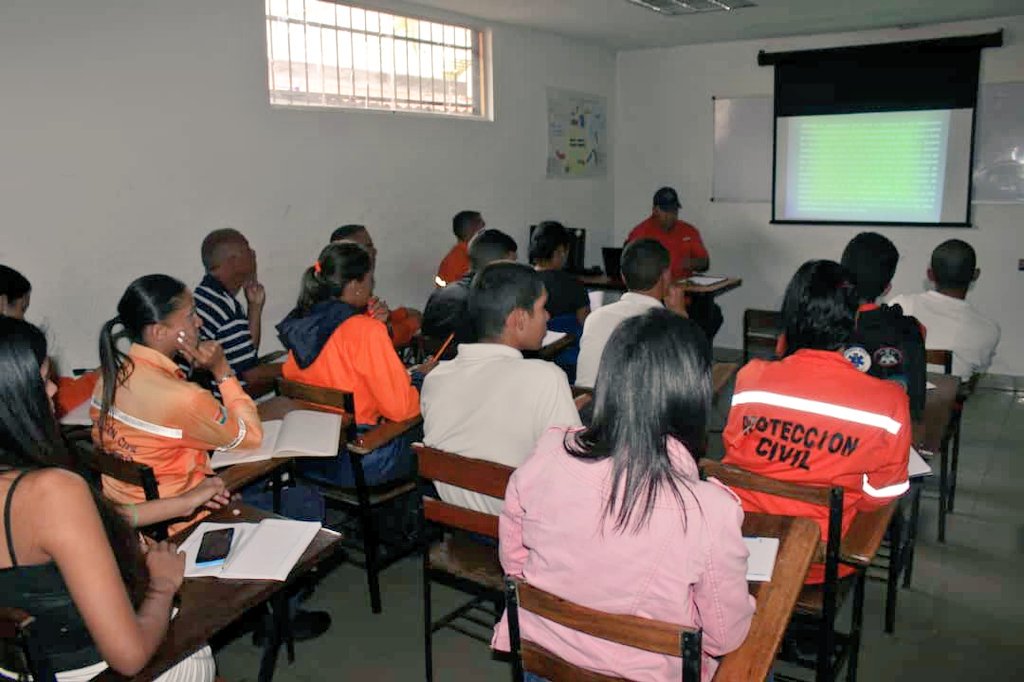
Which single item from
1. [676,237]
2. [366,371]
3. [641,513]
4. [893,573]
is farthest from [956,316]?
[676,237]

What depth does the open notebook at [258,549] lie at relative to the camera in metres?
1.66

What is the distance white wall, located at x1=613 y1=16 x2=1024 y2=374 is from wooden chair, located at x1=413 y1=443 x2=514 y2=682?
526cm

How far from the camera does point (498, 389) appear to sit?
221 centimetres

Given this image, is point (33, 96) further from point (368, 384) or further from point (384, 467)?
point (384, 467)

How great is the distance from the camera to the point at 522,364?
2.21m

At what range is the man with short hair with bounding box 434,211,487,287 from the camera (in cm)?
521

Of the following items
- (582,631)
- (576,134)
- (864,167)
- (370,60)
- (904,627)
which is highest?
(370,60)

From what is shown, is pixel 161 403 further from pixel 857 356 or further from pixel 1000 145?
pixel 1000 145

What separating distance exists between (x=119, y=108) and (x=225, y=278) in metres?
0.89

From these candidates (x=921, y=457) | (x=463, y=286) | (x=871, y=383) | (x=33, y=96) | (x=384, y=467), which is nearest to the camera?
(x=871, y=383)

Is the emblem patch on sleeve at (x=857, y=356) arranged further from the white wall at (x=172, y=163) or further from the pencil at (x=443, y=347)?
the white wall at (x=172, y=163)

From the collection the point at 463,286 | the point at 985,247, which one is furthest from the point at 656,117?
the point at 463,286

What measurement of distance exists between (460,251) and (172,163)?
1901 mm

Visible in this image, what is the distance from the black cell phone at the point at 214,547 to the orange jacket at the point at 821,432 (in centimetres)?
124
